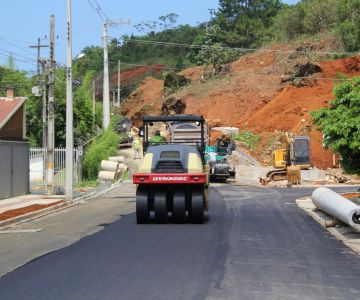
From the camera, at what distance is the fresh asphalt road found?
9.45m

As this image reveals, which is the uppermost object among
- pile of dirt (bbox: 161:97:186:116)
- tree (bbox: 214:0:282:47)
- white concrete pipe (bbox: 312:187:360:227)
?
tree (bbox: 214:0:282:47)

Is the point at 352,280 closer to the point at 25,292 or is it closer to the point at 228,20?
the point at 25,292

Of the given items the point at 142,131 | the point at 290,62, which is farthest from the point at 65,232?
the point at 290,62

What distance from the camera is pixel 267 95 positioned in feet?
234

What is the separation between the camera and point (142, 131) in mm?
21078

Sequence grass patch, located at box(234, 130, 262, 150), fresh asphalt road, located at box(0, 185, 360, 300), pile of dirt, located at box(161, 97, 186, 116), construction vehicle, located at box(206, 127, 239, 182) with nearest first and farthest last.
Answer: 1. fresh asphalt road, located at box(0, 185, 360, 300)
2. construction vehicle, located at box(206, 127, 239, 182)
3. grass patch, located at box(234, 130, 262, 150)
4. pile of dirt, located at box(161, 97, 186, 116)

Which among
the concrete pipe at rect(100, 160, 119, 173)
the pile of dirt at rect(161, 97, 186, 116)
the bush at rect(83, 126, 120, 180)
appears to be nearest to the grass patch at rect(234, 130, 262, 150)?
the pile of dirt at rect(161, 97, 186, 116)

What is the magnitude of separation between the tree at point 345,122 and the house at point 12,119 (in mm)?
16039

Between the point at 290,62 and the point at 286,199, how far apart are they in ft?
157

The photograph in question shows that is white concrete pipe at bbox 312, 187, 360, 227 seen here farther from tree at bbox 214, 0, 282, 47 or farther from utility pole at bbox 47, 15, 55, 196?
tree at bbox 214, 0, 282, 47

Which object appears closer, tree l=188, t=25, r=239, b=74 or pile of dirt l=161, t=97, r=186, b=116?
pile of dirt l=161, t=97, r=186, b=116

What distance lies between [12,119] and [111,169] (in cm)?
1172

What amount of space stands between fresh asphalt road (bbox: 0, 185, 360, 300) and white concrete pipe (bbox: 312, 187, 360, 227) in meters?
0.66

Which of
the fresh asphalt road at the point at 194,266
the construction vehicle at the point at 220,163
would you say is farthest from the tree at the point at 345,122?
the construction vehicle at the point at 220,163
